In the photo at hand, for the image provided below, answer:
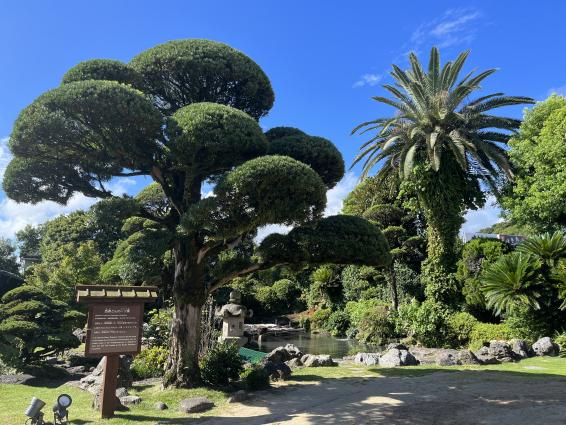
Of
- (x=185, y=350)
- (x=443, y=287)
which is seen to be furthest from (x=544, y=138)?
(x=185, y=350)

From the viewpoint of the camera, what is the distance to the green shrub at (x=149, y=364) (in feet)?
34.3

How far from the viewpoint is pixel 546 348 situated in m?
13.3

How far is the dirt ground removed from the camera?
657cm

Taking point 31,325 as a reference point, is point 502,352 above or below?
below

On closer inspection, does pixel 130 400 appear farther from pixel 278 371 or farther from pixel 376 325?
pixel 376 325

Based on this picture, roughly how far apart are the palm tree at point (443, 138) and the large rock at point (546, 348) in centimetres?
545

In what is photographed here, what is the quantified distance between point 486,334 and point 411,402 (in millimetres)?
9833

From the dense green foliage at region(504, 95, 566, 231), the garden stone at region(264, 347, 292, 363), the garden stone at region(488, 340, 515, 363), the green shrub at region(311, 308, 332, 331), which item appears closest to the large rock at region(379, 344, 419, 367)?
the garden stone at region(488, 340, 515, 363)

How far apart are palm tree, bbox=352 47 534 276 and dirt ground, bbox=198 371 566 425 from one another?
969 cm

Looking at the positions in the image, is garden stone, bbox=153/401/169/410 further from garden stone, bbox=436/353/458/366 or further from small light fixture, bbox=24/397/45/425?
garden stone, bbox=436/353/458/366

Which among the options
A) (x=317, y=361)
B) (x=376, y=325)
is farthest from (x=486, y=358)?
(x=376, y=325)

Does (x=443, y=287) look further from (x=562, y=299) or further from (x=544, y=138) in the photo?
(x=544, y=138)

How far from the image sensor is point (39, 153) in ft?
26.3

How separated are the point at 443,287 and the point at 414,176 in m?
4.81
